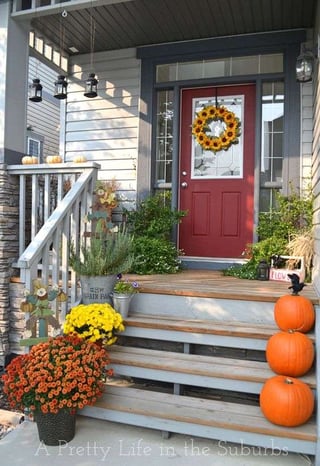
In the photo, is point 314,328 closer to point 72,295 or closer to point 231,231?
point 72,295

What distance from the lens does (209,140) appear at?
4574 millimetres

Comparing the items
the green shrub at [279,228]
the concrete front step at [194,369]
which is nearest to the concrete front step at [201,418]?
the concrete front step at [194,369]

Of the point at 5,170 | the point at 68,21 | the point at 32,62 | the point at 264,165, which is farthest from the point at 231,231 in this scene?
the point at 32,62

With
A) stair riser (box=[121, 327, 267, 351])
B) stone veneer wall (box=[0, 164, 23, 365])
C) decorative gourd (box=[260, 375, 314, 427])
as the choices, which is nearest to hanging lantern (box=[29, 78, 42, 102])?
stone veneer wall (box=[0, 164, 23, 365])

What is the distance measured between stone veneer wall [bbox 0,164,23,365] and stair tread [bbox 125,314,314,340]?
1.13 meters

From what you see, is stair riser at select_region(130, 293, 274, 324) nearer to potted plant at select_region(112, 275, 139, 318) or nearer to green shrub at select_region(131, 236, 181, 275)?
potted plant at select_region(112, 275, 139, 318)

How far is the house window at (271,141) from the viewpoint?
14.4ft

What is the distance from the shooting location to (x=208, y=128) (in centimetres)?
463

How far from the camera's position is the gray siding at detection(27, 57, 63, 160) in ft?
29.5

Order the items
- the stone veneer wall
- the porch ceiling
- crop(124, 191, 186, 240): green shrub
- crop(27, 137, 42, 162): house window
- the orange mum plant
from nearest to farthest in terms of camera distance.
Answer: the orange mum plant, the stone veneer wall, the porch ceiling, crop(124, 191, 186, 240): green shrub, crop(27, 137, 42, 162): house window

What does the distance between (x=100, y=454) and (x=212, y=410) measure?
0.64m

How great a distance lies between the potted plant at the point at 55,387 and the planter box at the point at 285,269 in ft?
6.58

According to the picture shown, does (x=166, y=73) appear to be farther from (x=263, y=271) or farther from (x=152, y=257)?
(x=263, y=271)

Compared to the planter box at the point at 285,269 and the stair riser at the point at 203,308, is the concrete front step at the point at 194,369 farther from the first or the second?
the planter box at the point at 285,269
